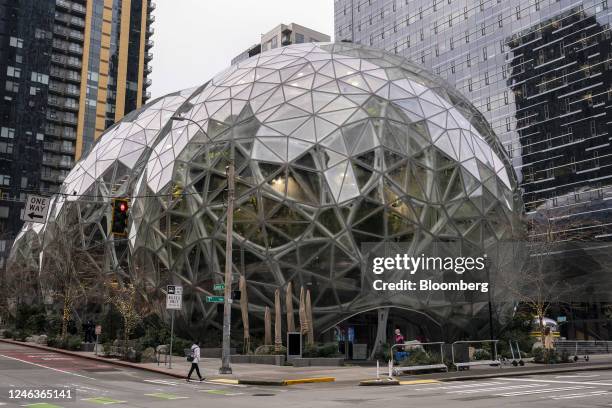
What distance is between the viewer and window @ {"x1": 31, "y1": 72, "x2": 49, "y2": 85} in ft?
344

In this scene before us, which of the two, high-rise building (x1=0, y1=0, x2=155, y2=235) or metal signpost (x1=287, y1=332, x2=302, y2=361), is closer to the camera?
metal signpost (x1=287, y1=332, x2=302, y2=361)

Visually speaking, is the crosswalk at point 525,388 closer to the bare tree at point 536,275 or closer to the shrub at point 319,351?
the shrub at point 319,351

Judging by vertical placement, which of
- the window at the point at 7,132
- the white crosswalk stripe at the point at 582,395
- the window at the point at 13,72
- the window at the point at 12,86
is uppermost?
the window at the point at 13,72

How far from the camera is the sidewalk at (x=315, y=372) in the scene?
2128 centimetres

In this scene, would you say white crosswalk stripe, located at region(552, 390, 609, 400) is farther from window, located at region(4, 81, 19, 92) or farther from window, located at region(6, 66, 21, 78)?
window, located at region(6, 66, 21, 78)

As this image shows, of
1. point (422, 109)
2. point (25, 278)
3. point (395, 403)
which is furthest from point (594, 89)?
point (395, 403)

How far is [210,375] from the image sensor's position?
23.0 m

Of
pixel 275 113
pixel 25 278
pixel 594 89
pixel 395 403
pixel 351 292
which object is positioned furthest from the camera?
pixel 594 89

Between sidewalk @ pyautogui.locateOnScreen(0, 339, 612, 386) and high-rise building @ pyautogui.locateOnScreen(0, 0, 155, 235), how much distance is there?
263 ft

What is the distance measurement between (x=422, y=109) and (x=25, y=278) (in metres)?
37.0

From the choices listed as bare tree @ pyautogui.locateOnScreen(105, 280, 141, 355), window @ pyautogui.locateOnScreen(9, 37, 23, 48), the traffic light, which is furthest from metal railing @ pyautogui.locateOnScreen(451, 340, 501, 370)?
window @ pyautogui.locateOnScreen(9, 37, 23, 48)

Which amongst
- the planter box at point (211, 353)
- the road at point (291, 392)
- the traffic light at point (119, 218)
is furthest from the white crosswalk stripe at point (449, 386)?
the planter box at point (211, 353)

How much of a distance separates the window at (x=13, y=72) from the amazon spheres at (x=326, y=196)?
77.8 m

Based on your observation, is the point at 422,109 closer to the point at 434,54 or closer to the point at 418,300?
the point at 418,300
